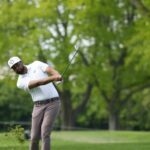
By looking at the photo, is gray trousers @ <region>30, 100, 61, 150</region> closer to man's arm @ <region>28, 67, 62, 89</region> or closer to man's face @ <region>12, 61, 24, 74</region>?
man's arm @ <region>28, 67, 62, 89</region>

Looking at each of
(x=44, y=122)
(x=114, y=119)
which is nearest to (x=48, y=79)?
(x=44, y=122)

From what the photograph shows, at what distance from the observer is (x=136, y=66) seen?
1567 inches

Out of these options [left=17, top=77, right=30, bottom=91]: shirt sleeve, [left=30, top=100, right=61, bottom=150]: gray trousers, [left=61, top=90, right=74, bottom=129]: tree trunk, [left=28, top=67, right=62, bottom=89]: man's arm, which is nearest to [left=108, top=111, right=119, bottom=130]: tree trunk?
[left=61, top=90, right=74, bottom=129]: tree trunk

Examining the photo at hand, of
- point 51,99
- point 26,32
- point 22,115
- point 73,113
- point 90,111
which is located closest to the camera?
point 51,99

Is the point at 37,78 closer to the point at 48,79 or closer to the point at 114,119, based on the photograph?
the point at 48,79

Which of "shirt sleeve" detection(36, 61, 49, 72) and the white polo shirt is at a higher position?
"shirt sleeve" detection(36, 61, 49, 72)

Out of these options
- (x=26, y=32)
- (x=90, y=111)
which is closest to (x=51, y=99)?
(x=26, y=32)

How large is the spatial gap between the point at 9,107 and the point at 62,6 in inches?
846

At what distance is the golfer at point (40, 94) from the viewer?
953 cm

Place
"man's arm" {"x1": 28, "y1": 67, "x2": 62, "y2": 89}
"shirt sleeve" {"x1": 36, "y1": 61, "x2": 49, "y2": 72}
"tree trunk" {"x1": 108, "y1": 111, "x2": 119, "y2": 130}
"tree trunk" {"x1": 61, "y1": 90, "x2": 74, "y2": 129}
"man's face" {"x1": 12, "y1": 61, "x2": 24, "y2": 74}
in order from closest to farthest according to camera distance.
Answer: "man's arm" {"x1": 28, "y1": 67, "x2": 62, "y2": 89}
"man's face" {"x1": 12, "y1": 61, "x2": 24, "y2": 74}
"shirt sleeve" {"x1": 36, "y1": 61, "x2": 49, "y2": 72}
"tree trunk" {"x1": 108, "y1": 111, "x2": 119, "y2": 130}
"tree trunk" {"x1": 61, "y1": 90, "x2": 74, "y2": 129}

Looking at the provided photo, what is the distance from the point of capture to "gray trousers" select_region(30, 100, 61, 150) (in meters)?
9.54

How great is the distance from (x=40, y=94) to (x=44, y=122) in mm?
437

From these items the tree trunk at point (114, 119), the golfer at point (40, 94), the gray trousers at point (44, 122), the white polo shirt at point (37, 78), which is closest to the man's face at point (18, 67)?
the golfer at point (40, 94)

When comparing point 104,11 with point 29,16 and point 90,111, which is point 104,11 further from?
point 90,111
